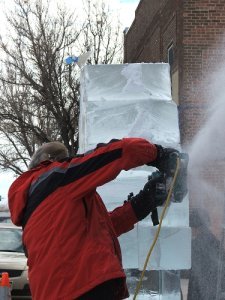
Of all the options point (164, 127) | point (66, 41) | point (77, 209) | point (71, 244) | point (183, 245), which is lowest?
point (183, 245)

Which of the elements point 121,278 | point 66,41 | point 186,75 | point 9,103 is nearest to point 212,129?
point 121,278

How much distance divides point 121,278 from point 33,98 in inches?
692

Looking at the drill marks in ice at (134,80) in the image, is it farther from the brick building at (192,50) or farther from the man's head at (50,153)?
the brick building at (192,50)

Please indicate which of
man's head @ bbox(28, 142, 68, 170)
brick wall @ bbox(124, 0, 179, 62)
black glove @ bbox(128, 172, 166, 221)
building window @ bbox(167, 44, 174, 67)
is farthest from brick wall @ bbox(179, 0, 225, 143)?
man's head @ bbox(28, 142, 68, 170)

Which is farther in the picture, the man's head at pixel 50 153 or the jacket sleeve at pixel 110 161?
the man's head at pixel 50 153

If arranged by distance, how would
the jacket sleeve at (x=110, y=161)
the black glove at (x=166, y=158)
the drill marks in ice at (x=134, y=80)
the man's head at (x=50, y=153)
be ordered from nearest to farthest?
1. the jacket sleeve at (x=110, y=161)
2. the black glove at (x=166, y=158)
3. the man's head at (x=50, y=153)
4. the drill marks in ice at (x=134, y=80)

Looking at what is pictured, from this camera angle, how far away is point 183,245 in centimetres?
439

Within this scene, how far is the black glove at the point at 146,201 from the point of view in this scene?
10.4ft

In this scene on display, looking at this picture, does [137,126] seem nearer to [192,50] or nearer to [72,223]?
[72,223]

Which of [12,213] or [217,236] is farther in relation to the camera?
[217,236]

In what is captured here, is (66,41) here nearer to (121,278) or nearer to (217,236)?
(217,236)

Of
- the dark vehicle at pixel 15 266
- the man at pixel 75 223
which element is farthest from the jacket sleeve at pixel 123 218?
the dark vehicle at pixel 15 266

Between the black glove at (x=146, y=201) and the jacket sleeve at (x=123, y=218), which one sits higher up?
the black glove at (x=146, y=201)

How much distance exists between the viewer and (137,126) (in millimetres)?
4656
